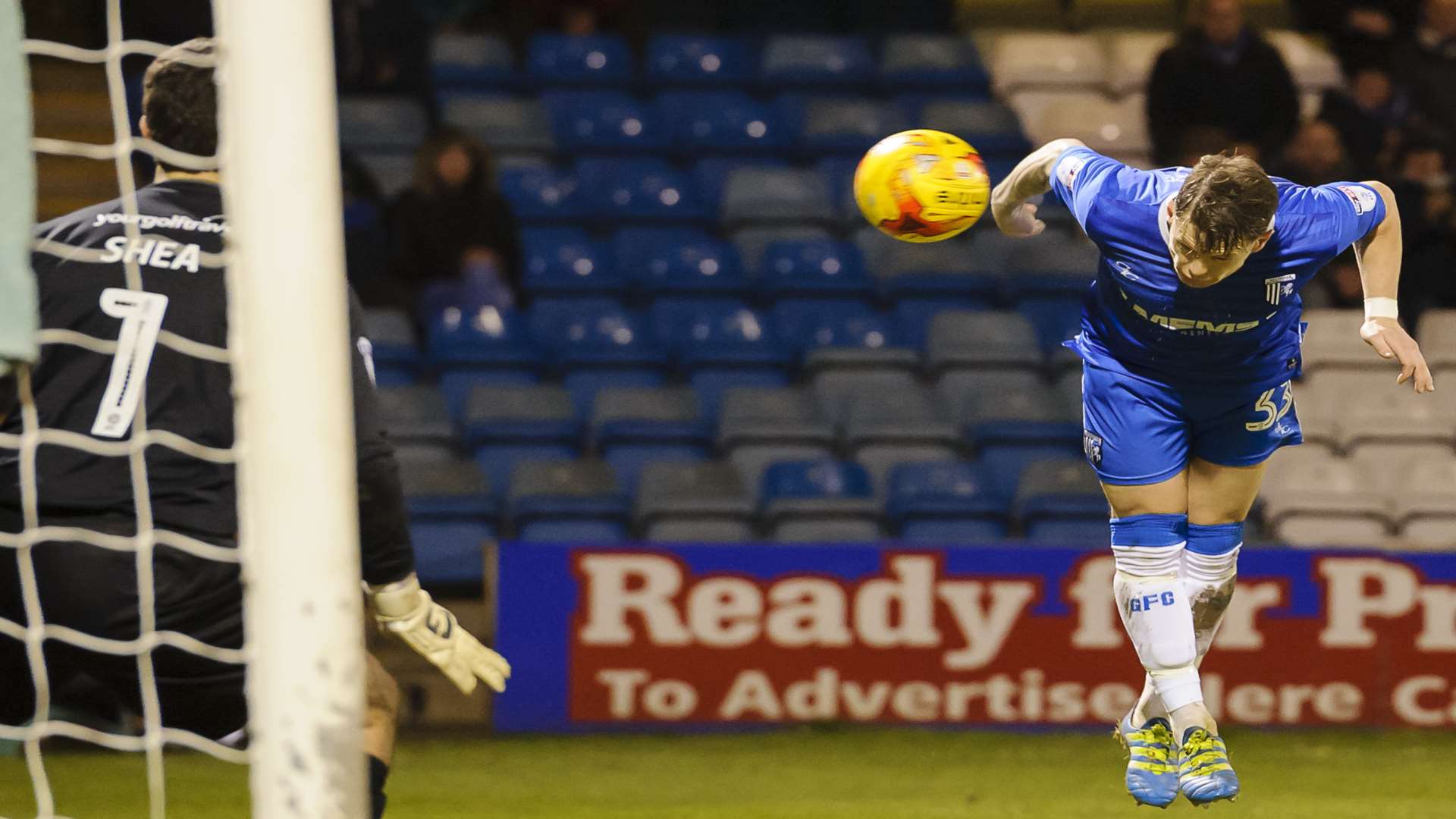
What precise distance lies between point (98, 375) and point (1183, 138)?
6.87 metres

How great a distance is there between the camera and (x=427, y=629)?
357 centimetres

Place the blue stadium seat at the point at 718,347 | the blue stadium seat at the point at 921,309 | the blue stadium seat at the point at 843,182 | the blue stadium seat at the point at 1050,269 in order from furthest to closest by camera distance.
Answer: the blue stadium seat at the point at 843,182
the blue stadium seat at the point at 1050,269
the blue stadium seat at the point at 921,309
the blue stadium seat at the point at 718,347

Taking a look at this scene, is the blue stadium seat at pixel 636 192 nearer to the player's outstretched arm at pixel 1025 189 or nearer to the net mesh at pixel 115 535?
the player's outstretched arm at pixel 1025 189

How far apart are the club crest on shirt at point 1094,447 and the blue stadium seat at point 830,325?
12.9 ft

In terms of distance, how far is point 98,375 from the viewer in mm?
3383

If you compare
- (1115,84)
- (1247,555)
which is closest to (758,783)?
(1247,555)

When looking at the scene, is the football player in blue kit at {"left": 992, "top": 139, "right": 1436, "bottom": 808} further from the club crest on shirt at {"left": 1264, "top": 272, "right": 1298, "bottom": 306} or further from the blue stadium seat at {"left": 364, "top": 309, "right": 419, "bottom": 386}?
the blue stadium seat at {"left": 364, "top": 309, "right": 419, "bottom": 386}

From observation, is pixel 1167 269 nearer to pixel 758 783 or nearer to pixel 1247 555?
pixel 758 783

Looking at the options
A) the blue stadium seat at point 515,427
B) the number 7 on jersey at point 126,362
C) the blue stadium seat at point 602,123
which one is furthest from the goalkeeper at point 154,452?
the blue stadium seat at point 602,123

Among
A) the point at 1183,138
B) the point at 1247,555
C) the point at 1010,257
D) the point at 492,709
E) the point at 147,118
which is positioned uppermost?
the point at 147,118

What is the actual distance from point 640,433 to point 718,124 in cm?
256

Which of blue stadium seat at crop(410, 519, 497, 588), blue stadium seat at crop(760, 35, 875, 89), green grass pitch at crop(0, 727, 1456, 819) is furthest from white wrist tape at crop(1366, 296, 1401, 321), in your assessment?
blue stadium seat at crop(760, 35, 875, 89)

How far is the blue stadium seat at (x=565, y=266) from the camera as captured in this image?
918 cm

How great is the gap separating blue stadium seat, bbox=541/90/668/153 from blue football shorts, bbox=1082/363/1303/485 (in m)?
5.55
